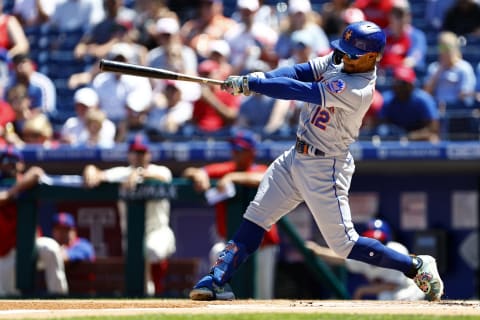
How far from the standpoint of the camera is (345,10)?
11805 millimetres

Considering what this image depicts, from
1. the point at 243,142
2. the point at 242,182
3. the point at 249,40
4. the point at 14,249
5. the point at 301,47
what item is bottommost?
the point at 14,249

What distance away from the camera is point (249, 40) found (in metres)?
11.7

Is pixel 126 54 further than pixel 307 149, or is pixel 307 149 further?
pixel 126 54

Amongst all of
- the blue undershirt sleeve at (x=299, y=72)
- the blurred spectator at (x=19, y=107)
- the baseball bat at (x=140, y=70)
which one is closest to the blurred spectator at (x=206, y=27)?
the blurred spectator at (x=19, y=107)

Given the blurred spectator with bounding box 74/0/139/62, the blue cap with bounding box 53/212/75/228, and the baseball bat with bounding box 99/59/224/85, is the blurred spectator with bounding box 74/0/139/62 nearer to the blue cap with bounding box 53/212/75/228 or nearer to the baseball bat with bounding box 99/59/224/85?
the blue cap with bounding box 53/212/75/228

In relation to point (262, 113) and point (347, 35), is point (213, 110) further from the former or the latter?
point (347, 35)

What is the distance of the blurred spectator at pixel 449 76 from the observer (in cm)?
1065

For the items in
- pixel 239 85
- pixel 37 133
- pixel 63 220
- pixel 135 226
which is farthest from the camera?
pixel 37 133

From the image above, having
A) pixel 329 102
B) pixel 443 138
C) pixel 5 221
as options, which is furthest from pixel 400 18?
pixel 329 102

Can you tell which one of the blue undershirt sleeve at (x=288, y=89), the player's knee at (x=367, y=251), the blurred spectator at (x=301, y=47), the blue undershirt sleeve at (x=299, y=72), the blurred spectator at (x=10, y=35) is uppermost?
the blurred spectator at (x=10, y=35)

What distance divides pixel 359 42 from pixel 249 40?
5.52m

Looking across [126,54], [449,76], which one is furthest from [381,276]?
[126,54]

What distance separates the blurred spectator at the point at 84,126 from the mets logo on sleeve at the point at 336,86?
4544 millimetres

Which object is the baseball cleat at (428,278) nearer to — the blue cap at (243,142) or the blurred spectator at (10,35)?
the blue cap at (243,142)
